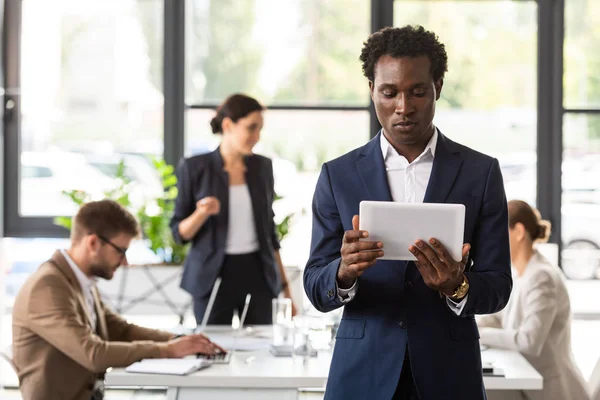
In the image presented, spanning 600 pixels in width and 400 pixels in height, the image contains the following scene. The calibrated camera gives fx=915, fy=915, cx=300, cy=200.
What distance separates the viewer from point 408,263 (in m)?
1.85

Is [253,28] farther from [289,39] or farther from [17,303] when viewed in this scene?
[17,303]

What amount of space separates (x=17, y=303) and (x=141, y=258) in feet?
10.7

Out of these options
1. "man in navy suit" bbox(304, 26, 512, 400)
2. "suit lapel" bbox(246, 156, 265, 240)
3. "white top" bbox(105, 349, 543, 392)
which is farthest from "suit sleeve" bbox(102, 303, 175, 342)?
"man in navy suit" bbox(304, 26, 512, 400)

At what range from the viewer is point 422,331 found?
1.82 meters

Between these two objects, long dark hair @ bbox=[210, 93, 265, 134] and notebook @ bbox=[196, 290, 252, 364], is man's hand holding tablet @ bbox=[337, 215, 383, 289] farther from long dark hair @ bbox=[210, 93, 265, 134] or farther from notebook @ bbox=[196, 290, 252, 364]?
long dark hair @ bbox=[210, 93, 265, 134]

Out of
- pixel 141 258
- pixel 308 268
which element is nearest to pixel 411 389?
pixel 308 268

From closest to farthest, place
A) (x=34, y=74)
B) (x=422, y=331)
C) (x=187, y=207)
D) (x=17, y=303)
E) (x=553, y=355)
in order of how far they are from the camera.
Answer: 1. (x=422, y=331)
2. (x=17, y=303)
3. (x=553, y=355)
4. (x=187, y=207)
5. (x=34, y=74)

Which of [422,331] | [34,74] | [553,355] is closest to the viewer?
[422,331]

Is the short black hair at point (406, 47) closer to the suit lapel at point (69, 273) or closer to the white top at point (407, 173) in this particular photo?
the white top at point (407, 173)

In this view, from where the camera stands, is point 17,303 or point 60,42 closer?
point 17,303

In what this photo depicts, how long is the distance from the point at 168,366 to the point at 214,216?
4.14 feet

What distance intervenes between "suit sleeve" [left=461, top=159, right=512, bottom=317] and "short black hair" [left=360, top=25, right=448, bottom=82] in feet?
0.78

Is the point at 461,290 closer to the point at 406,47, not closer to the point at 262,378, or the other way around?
the point at 406,47

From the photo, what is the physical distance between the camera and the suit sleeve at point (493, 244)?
1.79 meters
